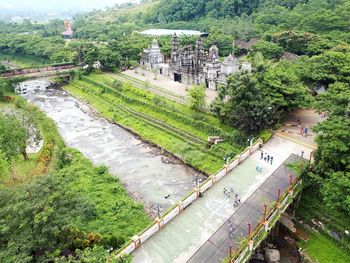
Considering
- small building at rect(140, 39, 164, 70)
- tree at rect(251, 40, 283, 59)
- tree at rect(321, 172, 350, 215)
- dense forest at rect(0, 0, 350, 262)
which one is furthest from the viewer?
small building at rect(140, 39, 164, 70)

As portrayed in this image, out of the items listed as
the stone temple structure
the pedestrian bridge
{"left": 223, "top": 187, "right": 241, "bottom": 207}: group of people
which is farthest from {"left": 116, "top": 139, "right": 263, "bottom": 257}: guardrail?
the pedestrian bridge

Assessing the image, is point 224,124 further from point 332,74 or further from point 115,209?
point 115,209

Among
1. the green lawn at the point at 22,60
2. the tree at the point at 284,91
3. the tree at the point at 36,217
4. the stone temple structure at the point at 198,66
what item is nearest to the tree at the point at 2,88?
the green lawn at the point at 22,60

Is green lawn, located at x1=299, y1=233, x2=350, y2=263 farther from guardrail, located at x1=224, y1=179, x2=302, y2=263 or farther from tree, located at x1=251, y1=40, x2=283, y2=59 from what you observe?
tree, located at x1=251, y1=40, x2=283, y2=59

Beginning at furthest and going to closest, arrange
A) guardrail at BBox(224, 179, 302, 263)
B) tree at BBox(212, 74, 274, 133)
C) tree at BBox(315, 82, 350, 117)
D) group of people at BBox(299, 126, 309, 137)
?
group of people at BBox(299, 126, 309, 137) → tree at BBox(212, 74, 274, 133) → tree at BBox(315, 82, 350, 117) → guardrail at BBox(224, 179, 302, 263)

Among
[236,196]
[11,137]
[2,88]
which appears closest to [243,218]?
[236,196]

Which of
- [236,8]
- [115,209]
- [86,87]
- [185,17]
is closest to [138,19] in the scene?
[185,17]
